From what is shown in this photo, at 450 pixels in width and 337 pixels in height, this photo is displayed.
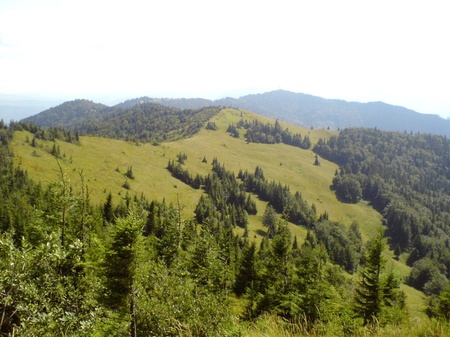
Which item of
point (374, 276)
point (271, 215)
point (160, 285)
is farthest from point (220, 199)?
point (160, 285)

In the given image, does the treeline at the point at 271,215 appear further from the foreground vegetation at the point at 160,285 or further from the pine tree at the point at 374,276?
the pine tree at the point at 374,276

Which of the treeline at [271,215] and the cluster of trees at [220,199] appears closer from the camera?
the treeline at [271,215]

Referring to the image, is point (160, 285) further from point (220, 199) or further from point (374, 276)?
point (220, 199)

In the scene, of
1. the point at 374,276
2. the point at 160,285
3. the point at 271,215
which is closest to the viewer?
the point at 160,285

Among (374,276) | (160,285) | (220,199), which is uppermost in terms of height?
(160,285)

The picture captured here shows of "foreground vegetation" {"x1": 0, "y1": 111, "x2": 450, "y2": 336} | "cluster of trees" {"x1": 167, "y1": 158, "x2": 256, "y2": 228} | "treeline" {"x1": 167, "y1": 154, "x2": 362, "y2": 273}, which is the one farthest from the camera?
"cluster of trees" {"x1": 167, "y1": 158, "x2": 256, "y2": 228}

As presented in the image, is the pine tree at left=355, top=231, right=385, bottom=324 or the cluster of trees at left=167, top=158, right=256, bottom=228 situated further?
the cluster of trees at left=167, top=158, right=256, bottom=228

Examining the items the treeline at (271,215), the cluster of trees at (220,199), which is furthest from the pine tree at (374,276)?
the cluster of trees at (220,199)

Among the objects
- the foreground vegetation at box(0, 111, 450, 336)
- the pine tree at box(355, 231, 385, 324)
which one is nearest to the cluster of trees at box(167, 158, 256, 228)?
the foreground vegetation at box(0, 111, 450, 336)

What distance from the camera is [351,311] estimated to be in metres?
33.4

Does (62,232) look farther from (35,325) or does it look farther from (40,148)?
(40,148)

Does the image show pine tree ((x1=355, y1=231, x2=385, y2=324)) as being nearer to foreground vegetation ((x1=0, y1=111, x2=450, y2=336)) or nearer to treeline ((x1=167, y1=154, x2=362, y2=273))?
foreground vegetation ((x1=0, y1=111, x2=450, y2=336))

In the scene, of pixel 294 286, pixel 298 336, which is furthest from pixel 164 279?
pixel 294 286

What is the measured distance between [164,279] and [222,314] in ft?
18.5
